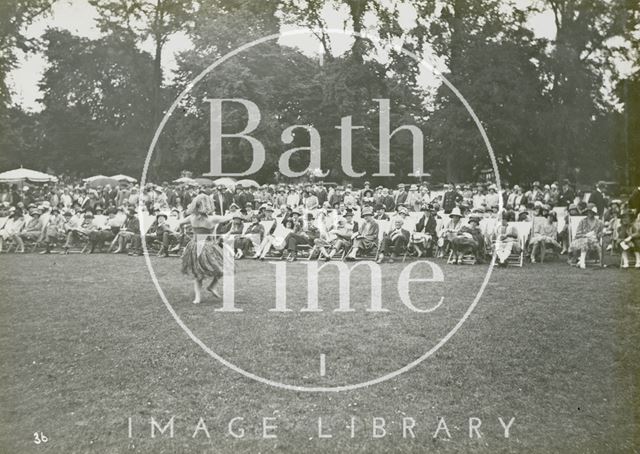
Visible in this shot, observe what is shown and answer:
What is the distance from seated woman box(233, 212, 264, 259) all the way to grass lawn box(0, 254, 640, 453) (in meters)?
5.42

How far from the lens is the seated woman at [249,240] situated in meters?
14.7

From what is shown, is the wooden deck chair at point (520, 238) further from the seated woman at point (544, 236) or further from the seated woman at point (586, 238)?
the seated woman at point (586, 238)

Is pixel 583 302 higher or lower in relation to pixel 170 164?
lower

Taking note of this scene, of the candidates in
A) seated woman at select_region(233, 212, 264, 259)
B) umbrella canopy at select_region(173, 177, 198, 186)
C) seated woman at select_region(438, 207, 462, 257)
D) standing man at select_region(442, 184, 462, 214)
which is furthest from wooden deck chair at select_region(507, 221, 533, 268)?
umbrella canopy at select_region(173, 177, 198, 186)

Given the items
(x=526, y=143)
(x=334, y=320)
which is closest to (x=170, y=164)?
(x=526, y=143)

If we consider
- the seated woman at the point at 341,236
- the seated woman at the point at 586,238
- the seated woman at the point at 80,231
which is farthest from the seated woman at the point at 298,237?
the seated woman at the point at 586,238

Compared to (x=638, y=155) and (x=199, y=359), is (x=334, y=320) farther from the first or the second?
(x=638, y=155)

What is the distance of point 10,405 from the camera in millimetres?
5199

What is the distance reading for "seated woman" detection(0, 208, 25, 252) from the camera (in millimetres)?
16094

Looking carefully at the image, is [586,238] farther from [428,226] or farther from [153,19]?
[153,19]

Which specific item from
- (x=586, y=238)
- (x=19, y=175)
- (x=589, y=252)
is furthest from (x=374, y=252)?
(x=19, y=175)

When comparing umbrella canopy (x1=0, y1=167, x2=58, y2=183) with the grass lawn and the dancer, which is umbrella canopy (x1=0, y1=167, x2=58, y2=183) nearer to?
the grass lawn

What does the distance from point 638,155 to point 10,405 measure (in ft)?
39.2

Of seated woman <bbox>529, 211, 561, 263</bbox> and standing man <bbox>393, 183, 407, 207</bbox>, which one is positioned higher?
standing man <bbox>393, 183, 407, 207</bbox>
